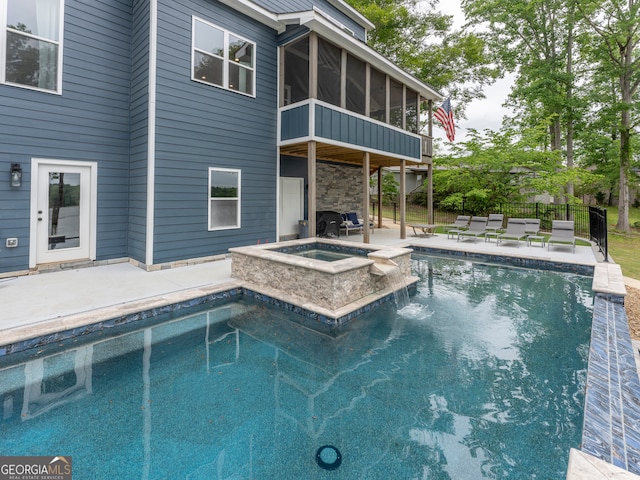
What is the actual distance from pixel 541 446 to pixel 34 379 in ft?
14.0

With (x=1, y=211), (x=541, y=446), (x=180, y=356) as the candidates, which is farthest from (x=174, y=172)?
(x=541, y=446)

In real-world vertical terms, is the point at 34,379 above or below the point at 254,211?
below

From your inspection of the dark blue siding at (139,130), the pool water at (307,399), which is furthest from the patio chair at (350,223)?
the pool water at (307,399)

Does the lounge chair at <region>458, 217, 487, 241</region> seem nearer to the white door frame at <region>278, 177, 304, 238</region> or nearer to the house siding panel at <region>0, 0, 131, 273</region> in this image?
the white door frame at <region>278, 177, 304, 238</region>

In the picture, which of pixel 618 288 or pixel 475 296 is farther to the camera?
pixel 475 296

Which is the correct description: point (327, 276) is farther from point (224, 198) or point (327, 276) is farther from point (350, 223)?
point (350, 223)

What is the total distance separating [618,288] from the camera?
5.38 m

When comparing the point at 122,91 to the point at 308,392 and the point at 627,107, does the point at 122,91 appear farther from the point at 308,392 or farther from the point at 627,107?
the point at 627,107

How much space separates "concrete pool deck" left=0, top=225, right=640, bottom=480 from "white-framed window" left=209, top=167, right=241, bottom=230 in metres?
0.92

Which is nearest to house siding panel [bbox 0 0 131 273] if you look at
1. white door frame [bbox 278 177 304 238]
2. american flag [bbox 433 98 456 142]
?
white door frame [bbox 278 177 304 238]

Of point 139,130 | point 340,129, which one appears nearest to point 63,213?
point 139,130

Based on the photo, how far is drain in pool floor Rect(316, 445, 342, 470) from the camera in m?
2.09

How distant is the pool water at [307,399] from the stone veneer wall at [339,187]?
811 cm

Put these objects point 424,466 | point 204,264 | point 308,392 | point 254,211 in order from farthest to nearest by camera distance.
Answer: point 254,211, point 204,264, point 308,392, point 424,466
